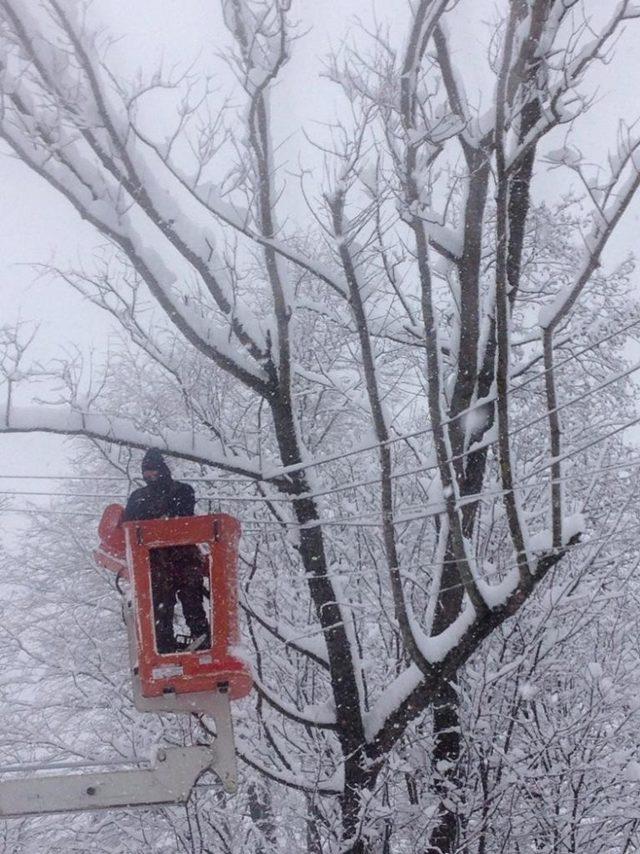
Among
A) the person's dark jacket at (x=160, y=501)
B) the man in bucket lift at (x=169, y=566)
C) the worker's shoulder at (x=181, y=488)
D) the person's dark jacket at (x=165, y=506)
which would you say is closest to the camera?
the man in bucket lift at (x=169, y=566)

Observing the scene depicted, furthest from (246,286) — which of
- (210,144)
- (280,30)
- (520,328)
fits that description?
(280,30)

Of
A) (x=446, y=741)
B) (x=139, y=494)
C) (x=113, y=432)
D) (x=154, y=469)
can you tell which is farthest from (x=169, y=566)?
(x=446, y=741)

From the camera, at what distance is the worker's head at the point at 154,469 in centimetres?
529

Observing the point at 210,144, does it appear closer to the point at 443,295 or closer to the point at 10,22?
the point at 10,22

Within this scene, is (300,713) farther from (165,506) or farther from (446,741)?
(165,506)

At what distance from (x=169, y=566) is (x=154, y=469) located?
2.06 feet

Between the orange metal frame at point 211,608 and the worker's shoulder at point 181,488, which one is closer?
the orange metal frame at point 211,608

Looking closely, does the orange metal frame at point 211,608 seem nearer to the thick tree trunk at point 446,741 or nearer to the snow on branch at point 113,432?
the snow on branch at point 113,432

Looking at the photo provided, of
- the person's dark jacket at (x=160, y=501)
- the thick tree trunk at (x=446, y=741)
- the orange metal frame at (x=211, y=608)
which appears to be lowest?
the thick tree trunk at (x=446, y=741)

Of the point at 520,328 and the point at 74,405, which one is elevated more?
the point at 520,328

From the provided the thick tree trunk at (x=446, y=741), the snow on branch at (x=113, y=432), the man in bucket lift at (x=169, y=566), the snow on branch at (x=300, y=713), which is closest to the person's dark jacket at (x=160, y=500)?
the man in bucket lift at (x=169, y=566)

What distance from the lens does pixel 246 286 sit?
15203 mm

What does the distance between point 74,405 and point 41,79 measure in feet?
7.11

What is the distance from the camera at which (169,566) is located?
499 centimetres
